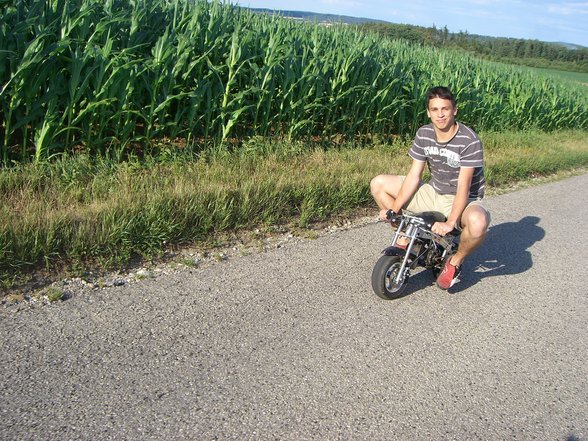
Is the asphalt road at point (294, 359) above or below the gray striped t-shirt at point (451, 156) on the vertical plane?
below

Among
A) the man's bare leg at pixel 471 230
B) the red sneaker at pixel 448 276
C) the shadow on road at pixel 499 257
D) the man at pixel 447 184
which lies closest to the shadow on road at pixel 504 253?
the shadow on road at pixel 499 257

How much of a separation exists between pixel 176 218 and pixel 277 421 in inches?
101

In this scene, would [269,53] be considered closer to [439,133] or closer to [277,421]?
[439,133]

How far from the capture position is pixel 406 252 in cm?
456

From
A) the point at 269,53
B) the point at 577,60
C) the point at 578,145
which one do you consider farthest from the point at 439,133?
the point at 577,60

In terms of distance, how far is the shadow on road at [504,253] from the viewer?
554cm

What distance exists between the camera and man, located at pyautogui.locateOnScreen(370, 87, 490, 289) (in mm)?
4691

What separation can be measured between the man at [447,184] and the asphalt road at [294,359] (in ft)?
1.91

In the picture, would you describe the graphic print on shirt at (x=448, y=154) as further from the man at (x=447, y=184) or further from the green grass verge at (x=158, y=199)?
the green grass verge at (x=158, y=199)

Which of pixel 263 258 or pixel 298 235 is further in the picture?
pixel 298 235

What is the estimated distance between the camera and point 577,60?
56938mm

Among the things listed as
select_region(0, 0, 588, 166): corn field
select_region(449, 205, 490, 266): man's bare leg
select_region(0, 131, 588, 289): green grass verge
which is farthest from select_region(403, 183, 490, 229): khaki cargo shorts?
select_region(0, 0, 588, 166): corn field

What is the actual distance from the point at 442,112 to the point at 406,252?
1186 mm

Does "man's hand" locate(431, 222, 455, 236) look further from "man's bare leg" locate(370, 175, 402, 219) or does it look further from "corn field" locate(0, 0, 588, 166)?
"corn field" locate(0, 0, 588, 166)
